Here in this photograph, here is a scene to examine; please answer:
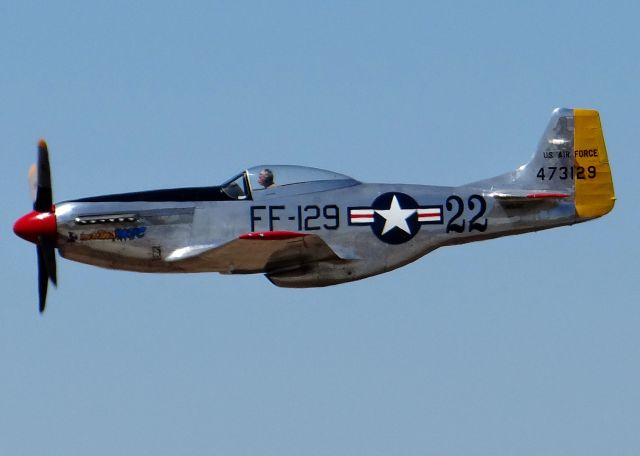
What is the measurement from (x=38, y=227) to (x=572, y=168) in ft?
29.1

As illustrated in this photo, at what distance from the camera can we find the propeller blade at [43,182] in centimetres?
2491

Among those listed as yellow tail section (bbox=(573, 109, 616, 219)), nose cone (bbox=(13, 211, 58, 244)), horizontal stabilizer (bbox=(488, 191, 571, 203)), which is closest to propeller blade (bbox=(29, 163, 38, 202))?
nose cone (bbox=(13, 211, 58, 244))

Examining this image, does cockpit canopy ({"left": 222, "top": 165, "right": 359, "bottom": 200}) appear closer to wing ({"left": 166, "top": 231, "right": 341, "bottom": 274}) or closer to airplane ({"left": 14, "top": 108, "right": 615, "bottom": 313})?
airplane ({"left": 14, "top": 108, "right": 615, "bottom": 313})

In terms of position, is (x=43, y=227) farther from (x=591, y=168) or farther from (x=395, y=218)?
(x=591, y=168)

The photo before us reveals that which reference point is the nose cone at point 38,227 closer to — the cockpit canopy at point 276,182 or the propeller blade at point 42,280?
the propeller blade at point 42,280

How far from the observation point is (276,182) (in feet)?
82.6

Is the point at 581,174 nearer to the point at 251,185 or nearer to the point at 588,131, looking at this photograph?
the point at 588,131

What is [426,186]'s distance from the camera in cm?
2586

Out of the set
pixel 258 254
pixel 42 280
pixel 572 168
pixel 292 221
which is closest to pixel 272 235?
pixel 258 254

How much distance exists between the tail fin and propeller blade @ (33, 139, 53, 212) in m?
7.19

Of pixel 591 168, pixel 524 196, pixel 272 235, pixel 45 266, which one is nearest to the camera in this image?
pixel 272 235

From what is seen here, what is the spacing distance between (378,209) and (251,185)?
208 centimetres

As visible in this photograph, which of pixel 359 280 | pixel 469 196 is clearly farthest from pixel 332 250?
pixel 469 196

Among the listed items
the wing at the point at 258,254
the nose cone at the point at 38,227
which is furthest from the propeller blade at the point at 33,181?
the wing at the point at 258,254
